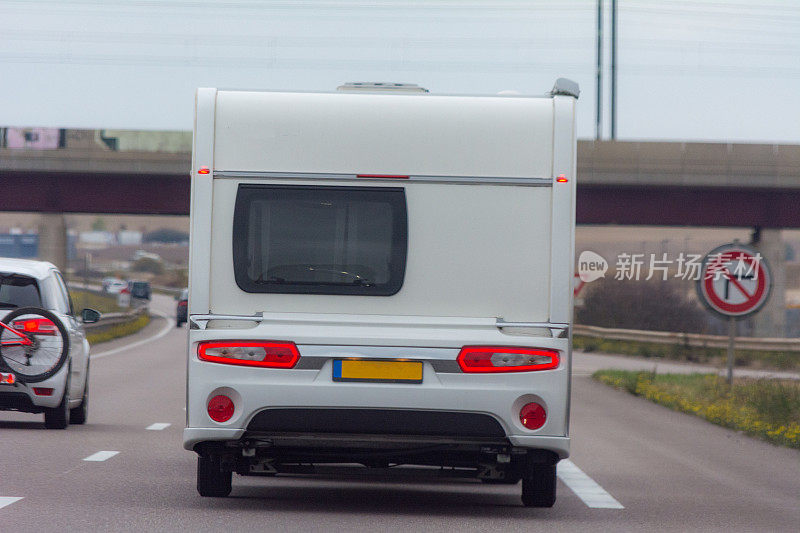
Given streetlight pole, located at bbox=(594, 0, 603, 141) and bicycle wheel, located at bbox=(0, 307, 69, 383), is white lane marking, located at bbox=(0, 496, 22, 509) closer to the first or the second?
bicycle wheel, located at bbox=(0, 307, 69, 383)

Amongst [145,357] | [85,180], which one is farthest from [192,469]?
[85,180]

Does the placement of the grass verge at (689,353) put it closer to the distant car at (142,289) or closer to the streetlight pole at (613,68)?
the streetlight pole at (613,68)

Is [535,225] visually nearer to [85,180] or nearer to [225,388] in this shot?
[225,388]

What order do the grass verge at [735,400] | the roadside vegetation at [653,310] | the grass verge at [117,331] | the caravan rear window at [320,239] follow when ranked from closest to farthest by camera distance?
the caravan rear window at [320,239], the grass verge at [735,400], the roadside vegetation at [653,310], the grass verge at [117,331]

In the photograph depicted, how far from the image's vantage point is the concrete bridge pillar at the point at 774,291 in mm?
46969

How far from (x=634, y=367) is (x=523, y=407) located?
2556 centimetres

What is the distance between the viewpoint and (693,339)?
1572 inches

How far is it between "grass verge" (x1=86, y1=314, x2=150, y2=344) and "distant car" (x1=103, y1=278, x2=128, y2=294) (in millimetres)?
12434

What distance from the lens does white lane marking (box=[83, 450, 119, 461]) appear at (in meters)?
11.7

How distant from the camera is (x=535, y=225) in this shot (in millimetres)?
8719

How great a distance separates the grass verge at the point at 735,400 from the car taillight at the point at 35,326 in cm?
728

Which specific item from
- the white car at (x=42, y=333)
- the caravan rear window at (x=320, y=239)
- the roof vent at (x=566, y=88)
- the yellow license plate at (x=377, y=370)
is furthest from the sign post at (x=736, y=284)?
the yellow license plate at (x=377, y=370)

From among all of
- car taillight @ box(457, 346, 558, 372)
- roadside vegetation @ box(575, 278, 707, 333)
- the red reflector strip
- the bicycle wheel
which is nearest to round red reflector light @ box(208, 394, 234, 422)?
car taillight @ box(457, 346, 558, 372)

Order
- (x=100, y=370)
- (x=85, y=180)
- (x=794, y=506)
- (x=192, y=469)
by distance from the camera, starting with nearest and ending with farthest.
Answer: (x=794, y=506), (x=192, y=469), (x=100, y=370), (x=85, y=180)
